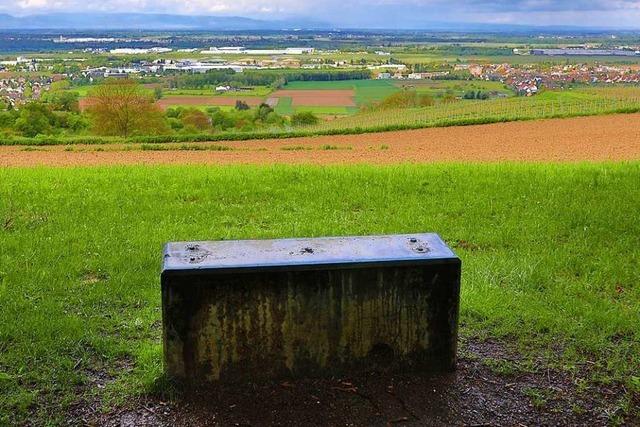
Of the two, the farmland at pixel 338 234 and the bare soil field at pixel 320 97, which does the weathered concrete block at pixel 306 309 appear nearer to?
the farmland at pixel 338 234

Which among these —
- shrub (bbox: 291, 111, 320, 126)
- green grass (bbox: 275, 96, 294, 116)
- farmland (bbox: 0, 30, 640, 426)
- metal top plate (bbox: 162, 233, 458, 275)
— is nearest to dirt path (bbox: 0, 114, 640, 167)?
farmland (bbox: 0, 30, 640, 426)

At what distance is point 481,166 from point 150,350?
9.11 m

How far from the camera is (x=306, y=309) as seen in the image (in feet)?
13.3

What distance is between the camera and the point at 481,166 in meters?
12.6

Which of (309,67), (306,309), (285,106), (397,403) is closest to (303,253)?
(306,309)

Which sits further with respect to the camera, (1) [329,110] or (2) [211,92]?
(2) [211,92]

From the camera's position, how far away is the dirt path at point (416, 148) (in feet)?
70.8

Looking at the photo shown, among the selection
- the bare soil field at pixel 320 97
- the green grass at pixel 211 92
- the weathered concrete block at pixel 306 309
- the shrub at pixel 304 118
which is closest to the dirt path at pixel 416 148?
the shrub at pixel 304 118

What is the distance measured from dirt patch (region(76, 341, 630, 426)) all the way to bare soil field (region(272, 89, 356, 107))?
6132 centimetres

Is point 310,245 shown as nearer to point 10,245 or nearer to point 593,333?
point 593,333

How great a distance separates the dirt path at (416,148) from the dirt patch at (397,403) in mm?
15260

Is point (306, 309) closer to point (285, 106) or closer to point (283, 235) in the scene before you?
point (283, 235)

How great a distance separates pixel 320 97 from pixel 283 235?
6600 cm

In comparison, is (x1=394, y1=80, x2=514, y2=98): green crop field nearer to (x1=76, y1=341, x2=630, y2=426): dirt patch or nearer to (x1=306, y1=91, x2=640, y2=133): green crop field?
(x1=306, y1=91, x2=640, y2=133): green crop field
